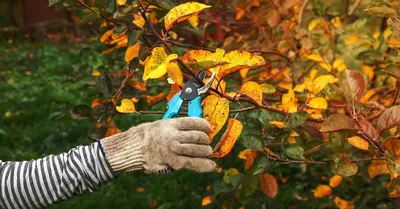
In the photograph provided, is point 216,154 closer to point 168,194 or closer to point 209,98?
point 209,98

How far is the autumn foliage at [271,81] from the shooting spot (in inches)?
56.9

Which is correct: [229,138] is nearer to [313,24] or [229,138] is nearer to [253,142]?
[253,142]

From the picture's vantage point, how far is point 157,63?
1.35m

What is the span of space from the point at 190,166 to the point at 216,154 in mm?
193

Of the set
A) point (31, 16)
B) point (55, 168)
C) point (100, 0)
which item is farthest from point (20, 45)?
point (55, 168)

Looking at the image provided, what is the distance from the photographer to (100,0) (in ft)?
6.36

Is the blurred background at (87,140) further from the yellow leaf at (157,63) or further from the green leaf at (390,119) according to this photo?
the yellow leaf at (157,63)

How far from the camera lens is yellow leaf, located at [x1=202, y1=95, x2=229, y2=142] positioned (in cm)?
142

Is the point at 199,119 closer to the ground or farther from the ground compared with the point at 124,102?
farther from the ground

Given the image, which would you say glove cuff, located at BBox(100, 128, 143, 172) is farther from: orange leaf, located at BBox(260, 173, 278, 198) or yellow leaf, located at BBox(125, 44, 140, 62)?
orange leaf, located at BBox(260, 173, 278, 198)

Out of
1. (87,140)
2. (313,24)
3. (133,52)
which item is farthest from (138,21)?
(87,140)

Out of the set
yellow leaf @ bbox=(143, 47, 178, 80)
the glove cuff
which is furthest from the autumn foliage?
the glove cuff

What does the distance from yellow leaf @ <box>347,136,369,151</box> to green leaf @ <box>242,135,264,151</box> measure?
0.26 metres

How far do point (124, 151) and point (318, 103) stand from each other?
0.67m
